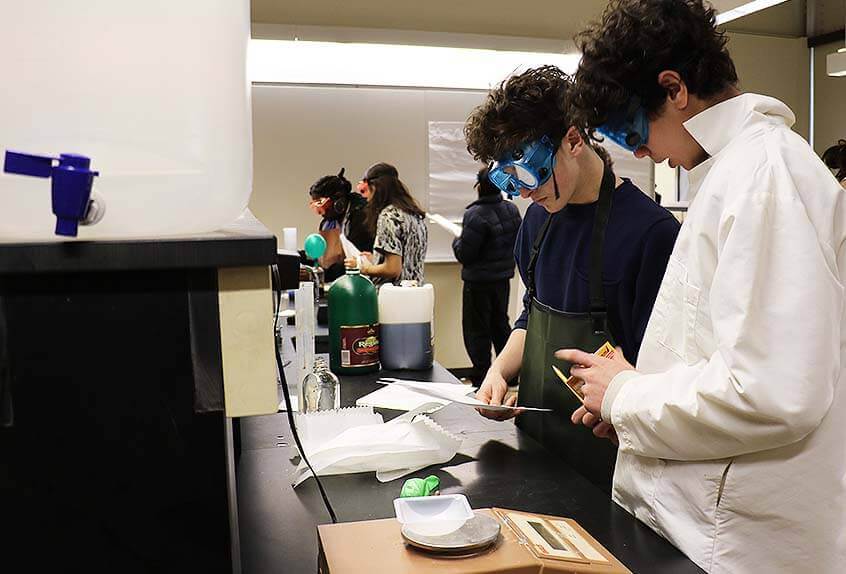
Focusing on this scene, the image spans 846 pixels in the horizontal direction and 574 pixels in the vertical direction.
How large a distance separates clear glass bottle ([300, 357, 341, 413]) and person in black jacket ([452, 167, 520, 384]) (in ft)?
9.61

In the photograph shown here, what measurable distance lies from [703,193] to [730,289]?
0.66 feet

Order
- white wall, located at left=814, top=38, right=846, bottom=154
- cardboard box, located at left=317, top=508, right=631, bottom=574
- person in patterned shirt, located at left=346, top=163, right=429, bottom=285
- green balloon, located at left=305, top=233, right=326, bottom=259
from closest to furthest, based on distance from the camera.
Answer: cardboard box, located at left=317, top=508, right=631, bottom=574 → green balloon, located at left=305, top=233, right=326, bottom=259 → person in patterned shirt, located at left=346, top=163, right=429, bottom=285 → white wall, located at left=814, top=38, right=846, bottom=154

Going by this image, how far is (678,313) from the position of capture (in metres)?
1.19

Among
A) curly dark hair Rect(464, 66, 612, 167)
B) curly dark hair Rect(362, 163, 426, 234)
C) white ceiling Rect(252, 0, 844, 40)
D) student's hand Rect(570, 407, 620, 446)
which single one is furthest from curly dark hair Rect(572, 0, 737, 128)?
white ceiling Rect(252, 0, 844, 40)

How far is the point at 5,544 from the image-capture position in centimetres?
72

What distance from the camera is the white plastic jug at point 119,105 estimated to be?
2.30ft

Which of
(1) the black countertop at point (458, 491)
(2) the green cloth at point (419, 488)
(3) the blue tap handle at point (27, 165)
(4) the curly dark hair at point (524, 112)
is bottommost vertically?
(1) the black countertop at point (458, 491)

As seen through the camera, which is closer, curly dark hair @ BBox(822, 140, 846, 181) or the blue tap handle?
the blue tap handle

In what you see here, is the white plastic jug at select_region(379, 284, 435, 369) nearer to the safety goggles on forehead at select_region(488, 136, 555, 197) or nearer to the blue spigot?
the safety goggles on forehead at select_region(488, 136, 555, 197)

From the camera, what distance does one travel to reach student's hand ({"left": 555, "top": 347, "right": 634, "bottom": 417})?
1.29 meters

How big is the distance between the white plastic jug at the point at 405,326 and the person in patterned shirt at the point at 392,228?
1.72 meters

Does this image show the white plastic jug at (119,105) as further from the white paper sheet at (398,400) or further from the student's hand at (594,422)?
the white paper sheet at (398,400)

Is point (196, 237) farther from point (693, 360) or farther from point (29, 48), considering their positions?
point (693, 360)

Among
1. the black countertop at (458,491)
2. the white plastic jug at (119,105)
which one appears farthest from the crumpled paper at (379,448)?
the white plastic jug at (119,105)
